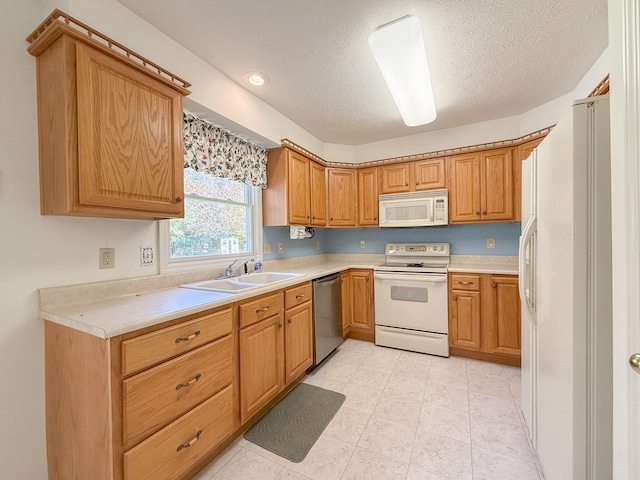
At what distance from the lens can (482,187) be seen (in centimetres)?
282

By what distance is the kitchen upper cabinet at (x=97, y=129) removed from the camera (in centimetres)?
114

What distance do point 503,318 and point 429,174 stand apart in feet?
5.57

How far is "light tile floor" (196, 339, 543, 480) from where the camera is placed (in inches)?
55.9

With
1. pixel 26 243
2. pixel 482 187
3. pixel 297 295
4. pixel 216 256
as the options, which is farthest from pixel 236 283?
pixel 482 187

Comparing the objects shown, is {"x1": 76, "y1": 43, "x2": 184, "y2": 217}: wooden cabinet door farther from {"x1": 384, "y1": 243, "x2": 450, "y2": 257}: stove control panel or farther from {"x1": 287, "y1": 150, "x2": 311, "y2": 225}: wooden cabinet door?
{"x1": 384, "y1": 243, "x2": 450, "y2": 257}: stove control panel

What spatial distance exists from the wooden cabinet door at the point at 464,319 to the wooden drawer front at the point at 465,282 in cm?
4

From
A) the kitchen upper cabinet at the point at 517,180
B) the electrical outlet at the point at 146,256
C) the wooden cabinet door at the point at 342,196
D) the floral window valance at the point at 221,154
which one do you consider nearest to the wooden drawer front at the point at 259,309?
the electrical outlet at the point at 146,256

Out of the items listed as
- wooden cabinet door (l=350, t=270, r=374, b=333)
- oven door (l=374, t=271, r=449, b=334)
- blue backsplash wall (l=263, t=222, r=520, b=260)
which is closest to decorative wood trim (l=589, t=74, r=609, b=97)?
blue backsplash wall (l=263, t=222, r=520, b=260)

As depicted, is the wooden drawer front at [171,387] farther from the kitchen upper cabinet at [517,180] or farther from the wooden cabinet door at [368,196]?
the kitchen upper cabinet at [517,180]

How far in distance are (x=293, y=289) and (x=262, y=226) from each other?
0.90m

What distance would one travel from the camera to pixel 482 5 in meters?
1.44

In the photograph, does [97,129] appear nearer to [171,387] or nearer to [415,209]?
[171,387]

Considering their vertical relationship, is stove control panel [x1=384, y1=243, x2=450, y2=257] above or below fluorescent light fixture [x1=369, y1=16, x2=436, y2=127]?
below

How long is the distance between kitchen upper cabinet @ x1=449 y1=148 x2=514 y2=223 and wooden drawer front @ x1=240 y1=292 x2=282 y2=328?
2.18 metres
